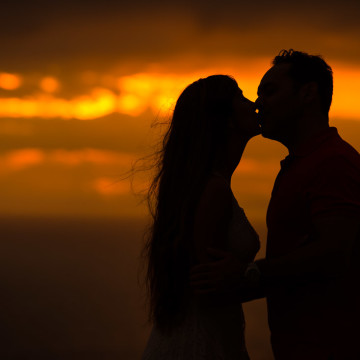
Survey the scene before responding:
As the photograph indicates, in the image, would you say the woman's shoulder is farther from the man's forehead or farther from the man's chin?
the man's forehead

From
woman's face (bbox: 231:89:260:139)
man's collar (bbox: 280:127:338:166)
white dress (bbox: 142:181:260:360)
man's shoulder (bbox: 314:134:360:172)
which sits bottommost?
white dress (bbox: 142:181:260:360)

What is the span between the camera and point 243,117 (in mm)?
4551

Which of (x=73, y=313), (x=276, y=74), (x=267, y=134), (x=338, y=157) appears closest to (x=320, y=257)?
(x=338, y=157)

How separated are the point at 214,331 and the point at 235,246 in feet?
1.82

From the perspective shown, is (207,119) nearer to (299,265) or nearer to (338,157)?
(338,157)

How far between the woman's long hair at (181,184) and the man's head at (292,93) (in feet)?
1.91

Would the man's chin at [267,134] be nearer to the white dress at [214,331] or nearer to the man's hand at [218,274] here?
the white dress at [214,331]

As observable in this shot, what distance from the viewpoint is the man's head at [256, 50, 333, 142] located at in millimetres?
4852

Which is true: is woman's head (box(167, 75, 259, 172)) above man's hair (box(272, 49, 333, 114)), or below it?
below

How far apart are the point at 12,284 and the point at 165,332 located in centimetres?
16829

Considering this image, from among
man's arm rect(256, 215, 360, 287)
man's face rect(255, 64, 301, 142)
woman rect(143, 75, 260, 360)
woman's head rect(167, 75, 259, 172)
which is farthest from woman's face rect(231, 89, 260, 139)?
man's arm rect(256, 215, 360, 287)

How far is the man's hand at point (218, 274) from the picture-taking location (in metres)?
4.08

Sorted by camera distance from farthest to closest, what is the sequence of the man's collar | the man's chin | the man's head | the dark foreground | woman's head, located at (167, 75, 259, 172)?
1. the dark foreground
2. the man's chin
3. the man's head
4. the man's collar
5. woman's head, located at (167, 75, 259, 172)

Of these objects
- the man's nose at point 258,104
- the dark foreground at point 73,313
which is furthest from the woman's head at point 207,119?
the dark foreground at point 73,313
